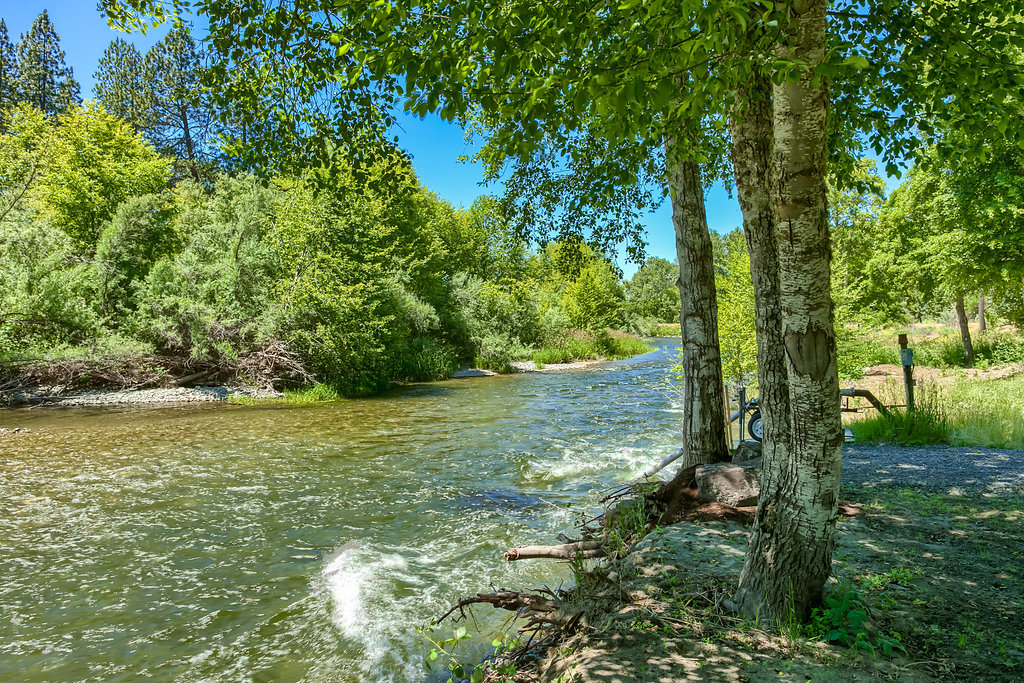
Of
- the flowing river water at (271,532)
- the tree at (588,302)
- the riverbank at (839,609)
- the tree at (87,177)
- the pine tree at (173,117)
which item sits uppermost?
the pine tree at (173,117)

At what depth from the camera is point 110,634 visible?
476cm

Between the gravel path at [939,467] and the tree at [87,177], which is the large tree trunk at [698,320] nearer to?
the gravel path at [939,467]

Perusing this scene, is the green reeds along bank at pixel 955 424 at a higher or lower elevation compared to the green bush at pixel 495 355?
lower

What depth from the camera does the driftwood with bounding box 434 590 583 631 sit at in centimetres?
378

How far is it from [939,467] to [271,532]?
878cm

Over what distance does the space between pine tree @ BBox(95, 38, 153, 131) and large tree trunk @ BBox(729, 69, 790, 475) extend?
2067 inches

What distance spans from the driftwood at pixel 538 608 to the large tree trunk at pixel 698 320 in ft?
9.39

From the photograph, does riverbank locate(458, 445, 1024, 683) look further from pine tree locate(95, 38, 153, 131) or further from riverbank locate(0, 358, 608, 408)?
pine tree locate(95, 38, 153, 131)

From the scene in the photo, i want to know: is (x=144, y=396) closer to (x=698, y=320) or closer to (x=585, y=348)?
(x=698, y=320)

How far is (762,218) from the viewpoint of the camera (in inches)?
147

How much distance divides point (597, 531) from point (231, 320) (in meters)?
17.3

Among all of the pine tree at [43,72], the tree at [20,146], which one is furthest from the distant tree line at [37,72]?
the tree at [20,146]

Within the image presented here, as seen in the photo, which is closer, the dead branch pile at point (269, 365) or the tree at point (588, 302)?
the dead branch pile at point (269, 365)

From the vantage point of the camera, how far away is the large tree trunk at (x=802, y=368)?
2.87 metres
